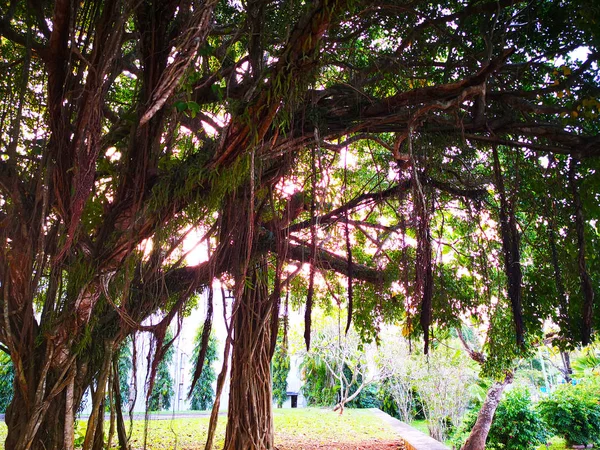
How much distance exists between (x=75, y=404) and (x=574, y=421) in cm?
811

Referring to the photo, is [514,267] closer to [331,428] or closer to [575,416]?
[331,428]

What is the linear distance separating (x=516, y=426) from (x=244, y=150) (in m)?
7.46

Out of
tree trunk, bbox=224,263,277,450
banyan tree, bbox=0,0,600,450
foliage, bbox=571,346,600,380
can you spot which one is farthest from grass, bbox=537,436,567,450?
tree trunk, bbox=224,263,277,450

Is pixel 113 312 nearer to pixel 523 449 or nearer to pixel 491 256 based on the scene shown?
pixel 491 256

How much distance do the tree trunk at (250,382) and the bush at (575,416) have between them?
20.3 feet

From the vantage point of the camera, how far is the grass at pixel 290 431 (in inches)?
215

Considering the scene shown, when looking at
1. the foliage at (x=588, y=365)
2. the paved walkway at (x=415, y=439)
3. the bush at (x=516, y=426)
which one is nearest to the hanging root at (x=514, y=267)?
the paved walkway at (x=415, y=439)

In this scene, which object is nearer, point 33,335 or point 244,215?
point 244,215

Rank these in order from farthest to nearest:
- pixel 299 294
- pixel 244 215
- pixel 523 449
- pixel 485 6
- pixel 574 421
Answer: pixel 574 421 → pixel 523 449 → pixel 299 294 → pixel 485 6 → pixel 244 215

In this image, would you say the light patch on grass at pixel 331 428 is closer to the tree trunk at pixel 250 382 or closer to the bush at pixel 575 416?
the tree trunk at pixel 250 382

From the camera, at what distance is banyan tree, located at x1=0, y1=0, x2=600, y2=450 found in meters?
2.13

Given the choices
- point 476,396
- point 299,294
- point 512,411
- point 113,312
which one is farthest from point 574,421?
point 113,312

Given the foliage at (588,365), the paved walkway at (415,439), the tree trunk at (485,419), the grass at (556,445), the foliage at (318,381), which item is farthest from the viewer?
the foliage at (318,381)

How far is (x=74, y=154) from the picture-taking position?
226 centimetres
